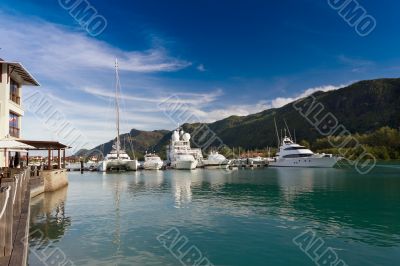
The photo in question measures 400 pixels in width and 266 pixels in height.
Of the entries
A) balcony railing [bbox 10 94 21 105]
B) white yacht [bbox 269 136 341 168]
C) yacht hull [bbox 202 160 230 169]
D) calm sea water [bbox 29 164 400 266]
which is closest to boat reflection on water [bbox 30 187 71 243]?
calm sea water [bbox 29 164 400 266]

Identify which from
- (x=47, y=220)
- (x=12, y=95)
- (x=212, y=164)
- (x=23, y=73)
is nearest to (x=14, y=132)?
(x=12, y=95)

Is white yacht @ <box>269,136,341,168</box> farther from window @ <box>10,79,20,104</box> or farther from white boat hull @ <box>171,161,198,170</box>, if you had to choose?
window @ <box>10,79,20,104</box>

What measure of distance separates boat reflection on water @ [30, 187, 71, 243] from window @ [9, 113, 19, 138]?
31.7 feet

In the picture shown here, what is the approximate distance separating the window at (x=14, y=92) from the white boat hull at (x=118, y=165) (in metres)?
62.6

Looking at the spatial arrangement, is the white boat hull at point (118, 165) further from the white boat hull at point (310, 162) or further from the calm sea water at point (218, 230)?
the calm sea water at point (218, 230)

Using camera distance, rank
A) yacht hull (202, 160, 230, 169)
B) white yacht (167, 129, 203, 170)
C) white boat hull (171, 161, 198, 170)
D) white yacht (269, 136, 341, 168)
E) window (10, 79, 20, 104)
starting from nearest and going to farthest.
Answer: window (10, 79, 20, 104) < white yacht (269, 136, 341, 168) < white boat hull (171, 161, 198, 170) < white yacht (167, 129, 203, 170) < yacht hull (202, 160, 230, 169)

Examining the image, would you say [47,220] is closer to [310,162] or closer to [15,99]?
[15,99]

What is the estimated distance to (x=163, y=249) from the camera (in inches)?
650

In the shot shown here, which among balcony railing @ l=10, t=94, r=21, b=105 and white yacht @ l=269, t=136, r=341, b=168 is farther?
white yacht @ l=269, t=136, r=341, b=168

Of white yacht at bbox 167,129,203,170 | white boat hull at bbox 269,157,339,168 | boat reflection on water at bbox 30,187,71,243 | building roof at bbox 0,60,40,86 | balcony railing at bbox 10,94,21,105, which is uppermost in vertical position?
building roof at bbox 0,60,40,86

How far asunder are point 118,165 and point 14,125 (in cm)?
6475

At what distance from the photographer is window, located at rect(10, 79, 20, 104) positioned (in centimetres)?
3856

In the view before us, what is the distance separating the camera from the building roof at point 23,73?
35.1 meters

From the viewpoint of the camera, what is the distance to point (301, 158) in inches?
4833
